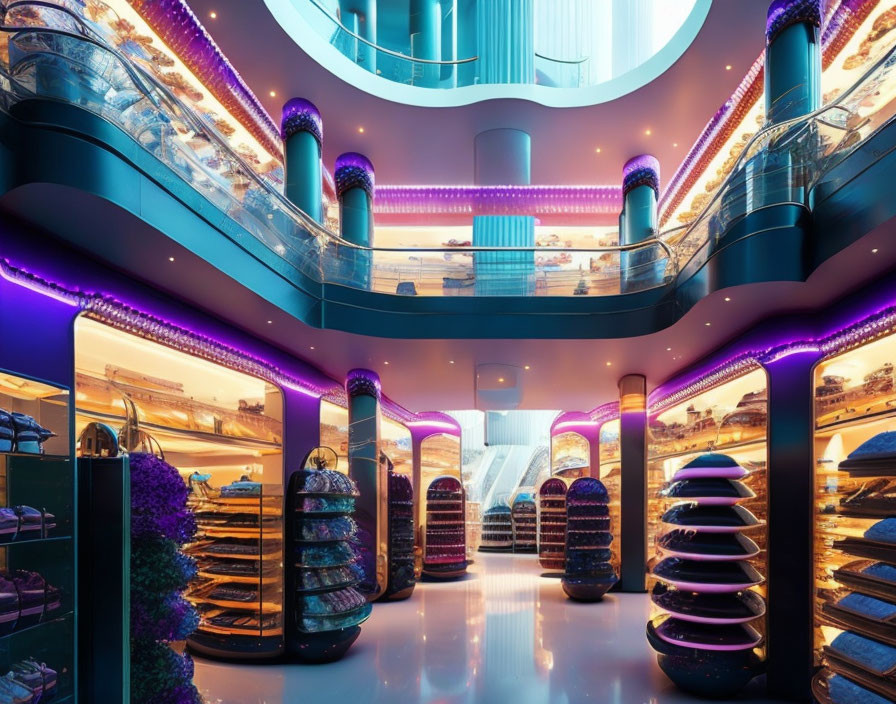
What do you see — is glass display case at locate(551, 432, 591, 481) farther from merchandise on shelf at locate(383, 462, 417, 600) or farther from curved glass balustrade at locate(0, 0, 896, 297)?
curved glass balustrade at locate(0, 0, 896, 297)

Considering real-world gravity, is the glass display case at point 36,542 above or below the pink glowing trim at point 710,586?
above

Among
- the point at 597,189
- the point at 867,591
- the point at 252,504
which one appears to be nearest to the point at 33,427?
the point at 252,504

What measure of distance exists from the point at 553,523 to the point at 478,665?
8.14 meters

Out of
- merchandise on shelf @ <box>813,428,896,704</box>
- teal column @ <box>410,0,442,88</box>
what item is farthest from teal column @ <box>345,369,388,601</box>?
teal column @ <box>410,0,442,88</box>

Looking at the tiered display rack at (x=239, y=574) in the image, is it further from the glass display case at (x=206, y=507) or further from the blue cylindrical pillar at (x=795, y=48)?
the blue cylindrical pillar at (x=795, y=48)

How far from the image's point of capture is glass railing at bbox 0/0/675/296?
177 inches

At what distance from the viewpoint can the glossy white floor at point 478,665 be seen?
5.74 meters

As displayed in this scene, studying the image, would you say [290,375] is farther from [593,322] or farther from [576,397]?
[576,397]

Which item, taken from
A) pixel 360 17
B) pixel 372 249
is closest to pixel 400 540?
pixel 372 249

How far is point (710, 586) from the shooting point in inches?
228

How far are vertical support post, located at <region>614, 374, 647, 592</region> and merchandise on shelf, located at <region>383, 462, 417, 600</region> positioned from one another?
3.61 metres

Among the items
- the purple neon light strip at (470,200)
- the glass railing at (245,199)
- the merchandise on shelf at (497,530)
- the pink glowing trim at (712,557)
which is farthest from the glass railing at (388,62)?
the merchandise on shelf at (497,530)

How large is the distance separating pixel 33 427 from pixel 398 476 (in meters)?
8.08

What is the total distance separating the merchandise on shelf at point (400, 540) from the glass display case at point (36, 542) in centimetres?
720
